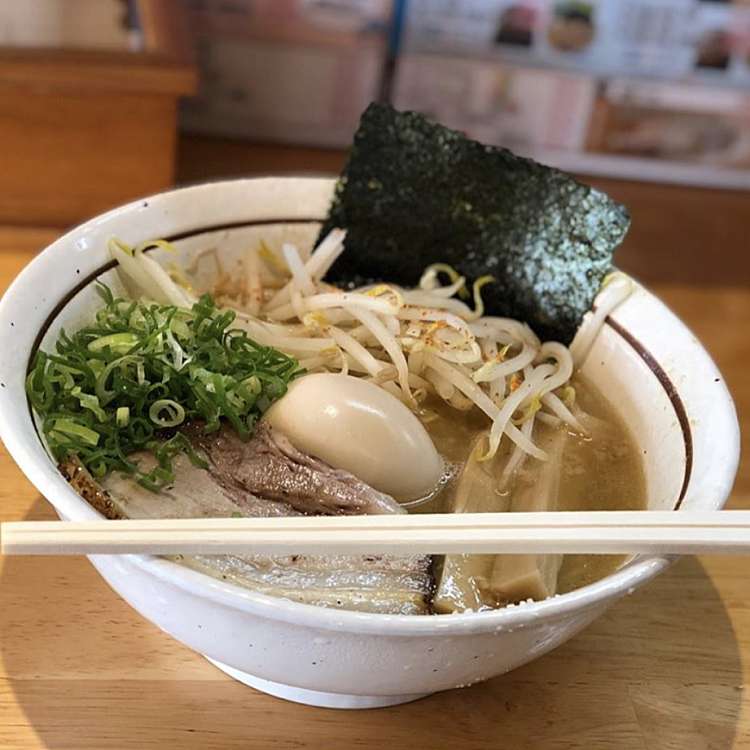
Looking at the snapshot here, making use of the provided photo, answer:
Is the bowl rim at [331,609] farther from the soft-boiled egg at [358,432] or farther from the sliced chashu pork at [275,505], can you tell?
the soft-boiled egg at [358,432]

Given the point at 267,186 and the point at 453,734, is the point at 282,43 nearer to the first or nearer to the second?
the point at 267,186

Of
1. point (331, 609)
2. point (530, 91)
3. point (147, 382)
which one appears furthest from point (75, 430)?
point (530, 91)

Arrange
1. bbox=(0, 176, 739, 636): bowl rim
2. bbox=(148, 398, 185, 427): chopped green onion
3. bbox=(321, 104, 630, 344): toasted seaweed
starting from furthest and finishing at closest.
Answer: bbox=(321, 104, 630, 344): toasted seaweed → bbox=(148, 398, 185, 427): chopped green onion → bbox=(0, 176, 739, 636): bowl rim

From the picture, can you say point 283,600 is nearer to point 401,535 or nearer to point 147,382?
point 401,535

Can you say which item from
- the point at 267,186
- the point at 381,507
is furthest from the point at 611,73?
the point at 381,507

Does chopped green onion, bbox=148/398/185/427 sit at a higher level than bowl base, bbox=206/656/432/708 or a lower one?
higher

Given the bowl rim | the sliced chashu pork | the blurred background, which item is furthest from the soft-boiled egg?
the blurred background

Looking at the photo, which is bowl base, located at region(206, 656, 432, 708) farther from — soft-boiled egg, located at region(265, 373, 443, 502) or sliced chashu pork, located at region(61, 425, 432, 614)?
soft-boiled egg, located at region(265, 373, 443, 502)
